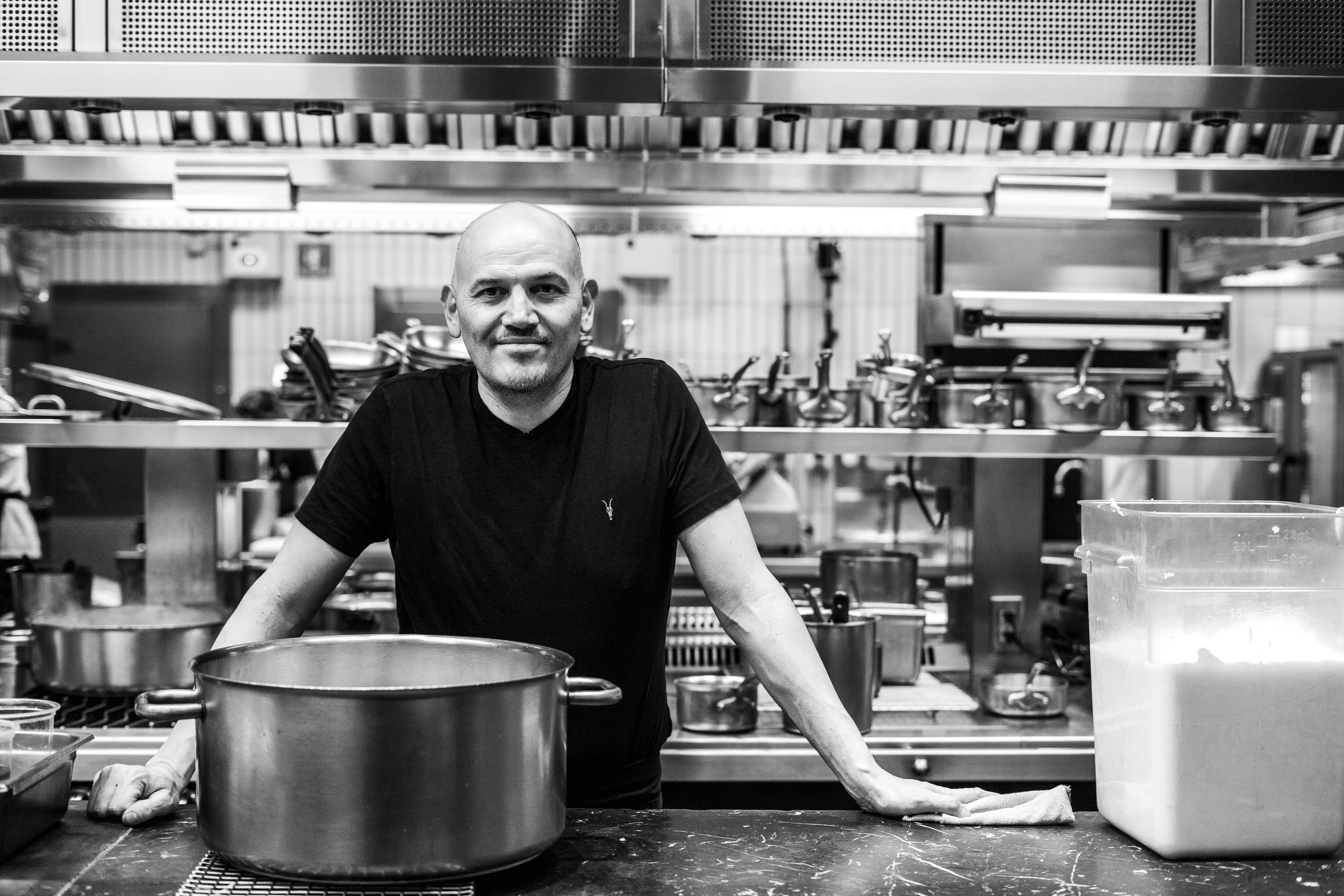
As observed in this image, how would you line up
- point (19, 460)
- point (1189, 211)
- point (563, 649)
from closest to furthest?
1. point (563, 649)
2. point (1189, 211)
3. point (19, 460)

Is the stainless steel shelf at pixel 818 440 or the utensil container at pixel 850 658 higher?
the stainless steel shelf at pixel 818 440

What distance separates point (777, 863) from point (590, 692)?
11.4 inches

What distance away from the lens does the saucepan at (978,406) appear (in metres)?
2.93

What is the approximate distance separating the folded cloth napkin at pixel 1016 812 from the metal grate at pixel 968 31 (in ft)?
5.18

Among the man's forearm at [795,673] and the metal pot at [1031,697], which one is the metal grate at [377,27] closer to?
the man's forearm at [795,673]

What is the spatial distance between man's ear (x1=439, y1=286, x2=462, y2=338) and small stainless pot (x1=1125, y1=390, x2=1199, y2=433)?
1778 millimetres

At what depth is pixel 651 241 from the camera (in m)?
6.58

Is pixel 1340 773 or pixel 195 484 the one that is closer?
pixel 1340 773

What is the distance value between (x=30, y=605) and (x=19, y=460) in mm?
3145

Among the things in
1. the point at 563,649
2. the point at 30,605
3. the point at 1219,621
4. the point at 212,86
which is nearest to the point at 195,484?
the point at 30,605

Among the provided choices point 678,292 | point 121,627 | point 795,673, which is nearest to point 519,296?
point 795,673

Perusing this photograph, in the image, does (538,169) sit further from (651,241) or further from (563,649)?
(651,241)

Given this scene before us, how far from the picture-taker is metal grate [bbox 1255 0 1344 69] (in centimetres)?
259

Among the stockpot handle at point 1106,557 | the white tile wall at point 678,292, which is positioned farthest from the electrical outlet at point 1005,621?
the white tile wall at point 678,292
